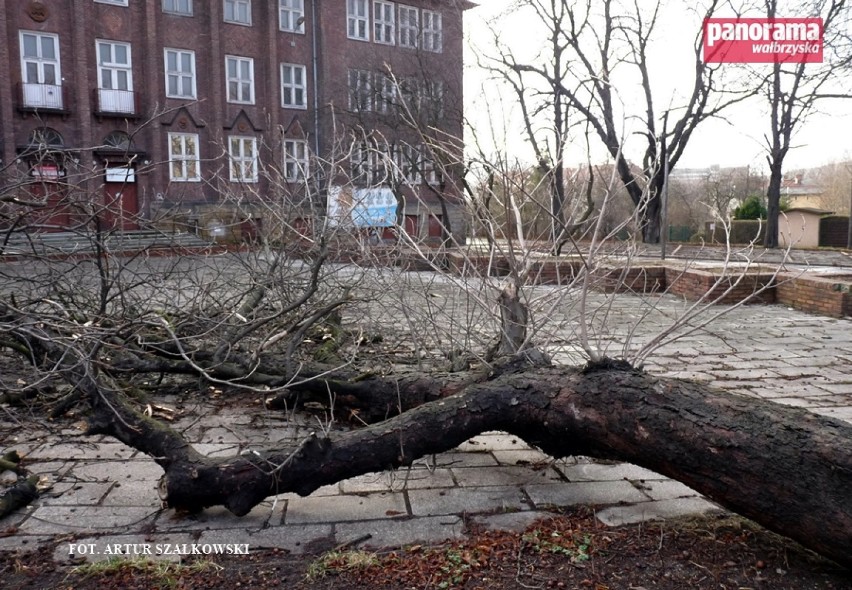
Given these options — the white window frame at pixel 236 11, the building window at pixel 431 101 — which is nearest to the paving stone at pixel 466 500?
the building window at pixel 431 101

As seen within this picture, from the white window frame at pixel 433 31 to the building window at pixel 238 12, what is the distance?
23.5ft

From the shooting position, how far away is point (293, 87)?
2948 centimetres

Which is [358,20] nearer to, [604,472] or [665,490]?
[604,472]

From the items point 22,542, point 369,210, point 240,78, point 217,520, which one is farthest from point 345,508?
point 240,78

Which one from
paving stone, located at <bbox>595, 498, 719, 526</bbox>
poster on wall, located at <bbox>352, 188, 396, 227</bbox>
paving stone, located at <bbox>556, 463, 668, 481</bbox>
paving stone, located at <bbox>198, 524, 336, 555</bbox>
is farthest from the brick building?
paving stone, located at <bbox>198, 524, 336, 555</bbox>

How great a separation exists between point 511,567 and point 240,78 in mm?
28278

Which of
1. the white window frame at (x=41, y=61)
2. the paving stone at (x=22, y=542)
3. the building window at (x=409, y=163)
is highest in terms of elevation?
the white window frame at (x=41, y=61)

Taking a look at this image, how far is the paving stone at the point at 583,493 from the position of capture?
371 centimetres

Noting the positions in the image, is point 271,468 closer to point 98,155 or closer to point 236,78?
point 98,155

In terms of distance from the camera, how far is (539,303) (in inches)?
177

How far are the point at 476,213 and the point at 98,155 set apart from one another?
79.6 ft

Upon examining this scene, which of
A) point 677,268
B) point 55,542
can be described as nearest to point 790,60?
point 677,268

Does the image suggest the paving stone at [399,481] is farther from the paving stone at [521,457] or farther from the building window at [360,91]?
the building window at [360,91]

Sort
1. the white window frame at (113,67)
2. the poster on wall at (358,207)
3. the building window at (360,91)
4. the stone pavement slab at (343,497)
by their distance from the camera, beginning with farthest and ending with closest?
the white window frame at (113,67)
the building window at (360,91)
the poster on wall at (358,207)
the stone pavement slab at (343,497)
